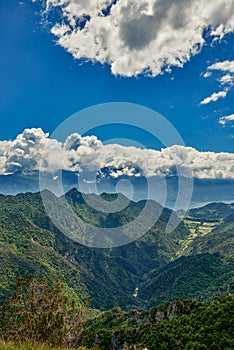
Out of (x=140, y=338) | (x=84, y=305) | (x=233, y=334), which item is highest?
(x=84, y=305)

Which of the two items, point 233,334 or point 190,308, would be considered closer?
Answer: point 233,334

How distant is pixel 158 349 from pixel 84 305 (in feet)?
241

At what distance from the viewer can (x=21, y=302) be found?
16438 millimetres

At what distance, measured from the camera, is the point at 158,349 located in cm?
8162

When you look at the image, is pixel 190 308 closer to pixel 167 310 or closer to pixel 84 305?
pixel 167 310

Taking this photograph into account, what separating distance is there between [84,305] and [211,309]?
81344 millimetres

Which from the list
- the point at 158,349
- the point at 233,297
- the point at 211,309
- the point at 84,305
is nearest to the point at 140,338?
the point at 158,349

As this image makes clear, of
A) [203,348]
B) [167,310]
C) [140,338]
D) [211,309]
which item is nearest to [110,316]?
[167,310]

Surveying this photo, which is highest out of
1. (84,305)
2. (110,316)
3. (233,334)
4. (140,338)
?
(84,305)

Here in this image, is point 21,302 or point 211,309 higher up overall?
point 21,302

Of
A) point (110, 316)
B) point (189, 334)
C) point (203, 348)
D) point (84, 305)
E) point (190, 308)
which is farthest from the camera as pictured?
point (110, 316)

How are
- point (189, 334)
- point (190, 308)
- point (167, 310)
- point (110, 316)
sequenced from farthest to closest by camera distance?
point (110, 316), point (167, 310), point (190, 308), point (189, 334)

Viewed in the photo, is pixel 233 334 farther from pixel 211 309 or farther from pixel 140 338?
pixel 140 338

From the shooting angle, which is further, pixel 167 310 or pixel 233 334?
pixel 167 310
